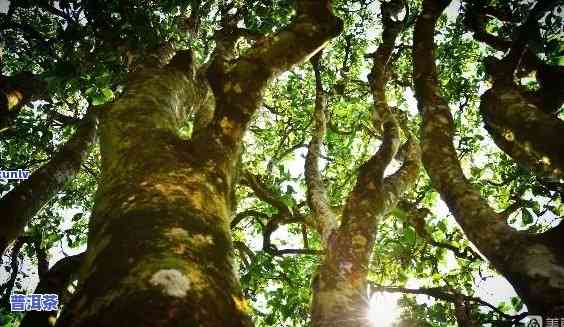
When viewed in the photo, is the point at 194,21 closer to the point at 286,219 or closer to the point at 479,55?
the point at 286,219

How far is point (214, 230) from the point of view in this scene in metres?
2.18

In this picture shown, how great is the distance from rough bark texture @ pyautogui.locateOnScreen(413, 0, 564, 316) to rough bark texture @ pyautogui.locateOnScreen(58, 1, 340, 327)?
1.52 m

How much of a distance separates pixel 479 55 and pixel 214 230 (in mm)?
10813

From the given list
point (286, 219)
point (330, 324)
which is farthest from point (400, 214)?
point (286, 219)

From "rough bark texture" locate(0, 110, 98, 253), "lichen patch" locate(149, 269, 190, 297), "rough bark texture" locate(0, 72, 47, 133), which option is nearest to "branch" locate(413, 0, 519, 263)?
"lichen patch" locate(149, 269, 190, 297)

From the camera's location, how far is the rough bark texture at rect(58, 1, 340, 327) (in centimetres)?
156

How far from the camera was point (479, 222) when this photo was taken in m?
3.10

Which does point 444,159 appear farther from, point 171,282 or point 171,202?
point 171,282

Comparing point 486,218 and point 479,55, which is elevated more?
point 479,55

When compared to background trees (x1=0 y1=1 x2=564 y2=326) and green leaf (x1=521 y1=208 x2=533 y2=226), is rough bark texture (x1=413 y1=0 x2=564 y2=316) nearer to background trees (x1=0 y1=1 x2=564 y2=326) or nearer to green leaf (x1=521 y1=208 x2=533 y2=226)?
background trees (x1=0 y1=1 x2=564 y2=326)

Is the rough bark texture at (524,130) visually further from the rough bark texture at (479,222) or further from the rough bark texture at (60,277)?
the rough bark texture at (60,277)

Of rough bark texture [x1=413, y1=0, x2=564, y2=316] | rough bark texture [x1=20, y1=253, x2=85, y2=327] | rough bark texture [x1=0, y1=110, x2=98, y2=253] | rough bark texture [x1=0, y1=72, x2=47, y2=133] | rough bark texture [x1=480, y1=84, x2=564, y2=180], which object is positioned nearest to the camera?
rough bark texture [x1=413, y1=0, x2=564, y2=316]

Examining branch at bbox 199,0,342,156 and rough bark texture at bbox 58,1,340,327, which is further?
branch at bbox 199,0,342,156

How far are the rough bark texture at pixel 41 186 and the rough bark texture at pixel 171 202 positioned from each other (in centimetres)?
290
